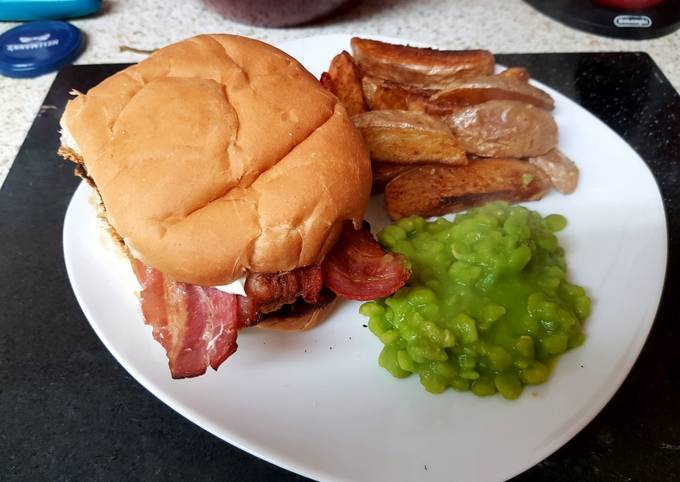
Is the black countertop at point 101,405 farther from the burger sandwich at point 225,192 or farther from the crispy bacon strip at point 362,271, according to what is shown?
the crispy bacon strip at point 362,271

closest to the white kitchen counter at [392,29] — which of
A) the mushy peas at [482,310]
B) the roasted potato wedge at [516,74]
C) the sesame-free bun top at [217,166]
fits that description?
the roasted potato wedge at [516,74]

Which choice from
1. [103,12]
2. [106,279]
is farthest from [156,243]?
[103,12]

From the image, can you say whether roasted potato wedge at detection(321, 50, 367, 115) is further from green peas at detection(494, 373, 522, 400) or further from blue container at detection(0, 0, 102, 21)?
blue container at detection(0, 0, 102, 21)

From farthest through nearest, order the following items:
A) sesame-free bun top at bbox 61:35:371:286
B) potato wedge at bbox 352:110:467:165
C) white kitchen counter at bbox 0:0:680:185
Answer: white kitchen counter at bbox 0:0:680:185 < potato wedge at bbox 352:110:467:165 < sesame-free bun top at bbox 61:35:371:286

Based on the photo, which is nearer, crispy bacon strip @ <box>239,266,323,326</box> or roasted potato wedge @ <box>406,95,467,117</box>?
crispy bacon strip @ <box>239,266,323,326</box>


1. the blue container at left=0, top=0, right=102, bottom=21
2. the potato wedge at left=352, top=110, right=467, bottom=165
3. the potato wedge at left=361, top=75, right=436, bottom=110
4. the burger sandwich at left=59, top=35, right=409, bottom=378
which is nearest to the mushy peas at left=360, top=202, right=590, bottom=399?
the burger sandwich at left=59, top=35, right=409, bottom=378

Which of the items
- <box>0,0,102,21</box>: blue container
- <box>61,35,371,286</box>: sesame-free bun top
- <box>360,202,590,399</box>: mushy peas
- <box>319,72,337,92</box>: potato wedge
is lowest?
<box>360,202,590,399</box>: mushy peas
